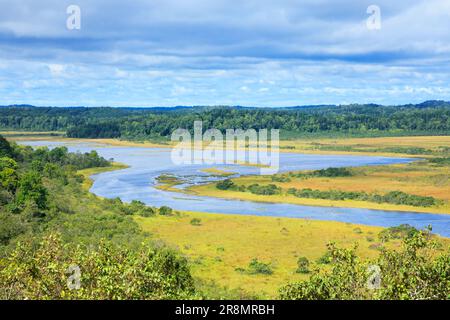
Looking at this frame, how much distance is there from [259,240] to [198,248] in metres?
6.32

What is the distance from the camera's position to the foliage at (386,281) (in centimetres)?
1844

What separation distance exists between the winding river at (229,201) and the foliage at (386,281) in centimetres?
3589

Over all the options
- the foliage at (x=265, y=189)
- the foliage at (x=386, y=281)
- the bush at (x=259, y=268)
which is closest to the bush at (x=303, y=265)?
the bush at (x=259, y=268)

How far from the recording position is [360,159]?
130000 millimetres

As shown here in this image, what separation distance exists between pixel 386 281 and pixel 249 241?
33.0 meters

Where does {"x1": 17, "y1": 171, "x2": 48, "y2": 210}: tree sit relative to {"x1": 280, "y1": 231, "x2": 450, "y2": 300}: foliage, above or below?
below

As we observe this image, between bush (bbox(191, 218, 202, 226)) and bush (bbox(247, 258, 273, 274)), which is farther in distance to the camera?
bush (bbox(191, 218, 202, 226))

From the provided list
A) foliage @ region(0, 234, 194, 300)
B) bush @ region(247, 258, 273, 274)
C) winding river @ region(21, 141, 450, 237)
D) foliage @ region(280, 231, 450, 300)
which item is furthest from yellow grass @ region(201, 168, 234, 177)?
foliage @ region(280, 231, 450, 300)

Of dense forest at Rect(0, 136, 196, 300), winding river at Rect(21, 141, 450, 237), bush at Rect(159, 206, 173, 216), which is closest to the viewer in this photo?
dense forest at Rect(0, 136, 196, 300)

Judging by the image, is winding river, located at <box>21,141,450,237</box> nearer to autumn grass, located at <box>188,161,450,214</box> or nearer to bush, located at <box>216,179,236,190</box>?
autumn grass, located at <box>188,161,450,214</box>

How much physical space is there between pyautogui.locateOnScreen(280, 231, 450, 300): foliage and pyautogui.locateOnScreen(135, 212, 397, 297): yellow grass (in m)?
16.1

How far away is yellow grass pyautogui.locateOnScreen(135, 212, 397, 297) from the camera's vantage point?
40.3m

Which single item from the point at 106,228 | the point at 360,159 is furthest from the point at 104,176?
the point at 360,159

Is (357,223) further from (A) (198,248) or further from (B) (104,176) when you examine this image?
(B) (104,176)
